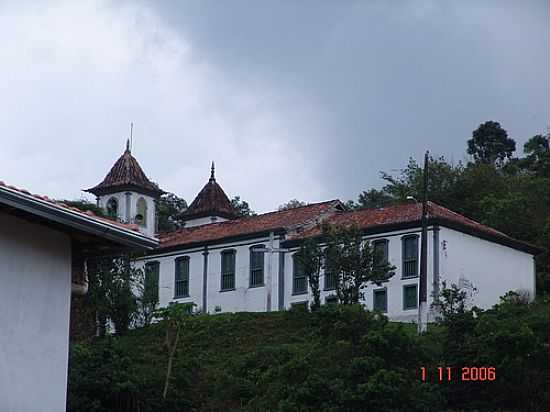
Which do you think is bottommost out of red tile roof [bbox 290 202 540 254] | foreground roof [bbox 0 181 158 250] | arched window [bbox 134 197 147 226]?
foreground roof [bbox 0 181 158 250]

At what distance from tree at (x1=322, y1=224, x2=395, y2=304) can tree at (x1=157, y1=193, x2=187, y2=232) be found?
31923 millimetres

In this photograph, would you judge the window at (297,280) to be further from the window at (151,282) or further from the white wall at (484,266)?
the white wall at (484,266)

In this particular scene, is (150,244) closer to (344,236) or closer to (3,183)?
(3,183)

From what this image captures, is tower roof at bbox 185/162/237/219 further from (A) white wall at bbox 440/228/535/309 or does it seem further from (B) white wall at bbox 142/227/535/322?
(A) white wall at bbox 440/228/535/309

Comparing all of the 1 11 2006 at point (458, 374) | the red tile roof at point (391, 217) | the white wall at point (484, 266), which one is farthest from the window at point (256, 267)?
the 1 11 2006 at point (458, 374)

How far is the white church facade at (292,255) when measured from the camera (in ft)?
147

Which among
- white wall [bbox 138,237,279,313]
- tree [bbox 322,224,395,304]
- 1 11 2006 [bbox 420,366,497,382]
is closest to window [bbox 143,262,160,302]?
white wall [bbox 138,237,279,313]

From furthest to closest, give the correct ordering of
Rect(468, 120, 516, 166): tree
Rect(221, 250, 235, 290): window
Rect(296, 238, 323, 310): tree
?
Rect(468, 120, 516, 166): tree → Rect(221, 250, 235, 290): window → Rect(296, 238, 323, 310): tree

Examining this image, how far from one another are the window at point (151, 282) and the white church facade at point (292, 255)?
0.29 feet

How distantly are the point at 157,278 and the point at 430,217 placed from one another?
13.0 metres

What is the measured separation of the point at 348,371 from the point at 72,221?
1781cm

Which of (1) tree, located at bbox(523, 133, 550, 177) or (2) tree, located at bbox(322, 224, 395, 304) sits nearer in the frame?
(2) tree, located at bbox(322, 224, 395, 304)

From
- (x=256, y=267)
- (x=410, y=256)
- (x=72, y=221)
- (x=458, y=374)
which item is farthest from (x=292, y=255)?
(x=72, y=221)

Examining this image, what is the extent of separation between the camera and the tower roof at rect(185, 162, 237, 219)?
5797cm
